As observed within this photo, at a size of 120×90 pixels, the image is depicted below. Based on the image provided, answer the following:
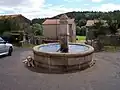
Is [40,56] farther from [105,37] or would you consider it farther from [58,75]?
[105,37]

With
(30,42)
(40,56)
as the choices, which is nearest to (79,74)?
(40,56)

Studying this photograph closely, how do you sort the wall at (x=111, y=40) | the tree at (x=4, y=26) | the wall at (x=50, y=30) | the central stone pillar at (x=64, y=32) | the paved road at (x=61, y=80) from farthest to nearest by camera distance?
1. the wall at (x=50, y=30)
2. the tree at (x=4, y=26)
3. the wall at (x=111, y=40)
4. the central stone pillar at (x=64, y=32)
5. the paved road at (x=61, y=80)

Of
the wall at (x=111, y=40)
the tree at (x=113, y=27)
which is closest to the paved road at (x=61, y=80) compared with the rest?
the wall at (x=111, y=40)

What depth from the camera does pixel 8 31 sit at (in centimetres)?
2798

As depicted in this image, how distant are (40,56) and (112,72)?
3672 millimetres

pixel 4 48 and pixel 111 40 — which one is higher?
pixel 4 48

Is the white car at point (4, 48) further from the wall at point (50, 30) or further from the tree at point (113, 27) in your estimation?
the wall at point (50, 30)

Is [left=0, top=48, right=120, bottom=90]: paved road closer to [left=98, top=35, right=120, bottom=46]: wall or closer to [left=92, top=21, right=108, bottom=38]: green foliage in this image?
[left=98, top=35, right=120, bottom=46]: wall

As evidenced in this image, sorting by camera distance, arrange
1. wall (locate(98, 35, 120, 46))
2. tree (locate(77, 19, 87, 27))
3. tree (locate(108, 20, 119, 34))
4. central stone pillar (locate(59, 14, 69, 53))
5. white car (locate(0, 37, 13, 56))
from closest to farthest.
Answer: central stone pillar (locate(59, 14, 69, 53)), white car (locate(0, 37, 13, 56)), wall (locate(98, 35, 120, 46)), tree (locate(108, 20, 119, 34)), tree (locate(77, 19, 87, 27))

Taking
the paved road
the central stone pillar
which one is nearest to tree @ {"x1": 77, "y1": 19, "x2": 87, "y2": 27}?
the central stone pillar

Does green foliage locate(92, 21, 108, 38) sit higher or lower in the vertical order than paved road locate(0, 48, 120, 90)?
higher

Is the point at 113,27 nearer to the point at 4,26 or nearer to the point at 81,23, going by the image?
the point at 4,26

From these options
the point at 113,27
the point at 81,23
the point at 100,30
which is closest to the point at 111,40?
the point at 100,30

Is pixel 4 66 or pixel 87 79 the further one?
pixel 4 66
